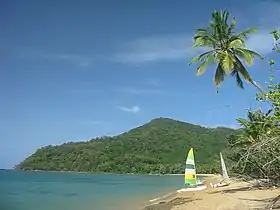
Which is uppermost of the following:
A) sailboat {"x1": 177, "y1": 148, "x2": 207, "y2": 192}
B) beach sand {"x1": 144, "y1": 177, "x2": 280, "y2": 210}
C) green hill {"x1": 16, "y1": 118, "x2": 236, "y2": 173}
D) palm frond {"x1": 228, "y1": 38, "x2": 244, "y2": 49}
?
green hill {"x1": 16, "y1": 118, "x2": 236, "y2": 173}

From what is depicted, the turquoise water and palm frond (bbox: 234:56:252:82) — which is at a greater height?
palm frond (bbox: 234:56:252:82)

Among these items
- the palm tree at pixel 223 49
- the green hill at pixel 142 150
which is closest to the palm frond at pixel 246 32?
the palm tree at pixel 223 49

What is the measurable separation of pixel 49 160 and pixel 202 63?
148 metres

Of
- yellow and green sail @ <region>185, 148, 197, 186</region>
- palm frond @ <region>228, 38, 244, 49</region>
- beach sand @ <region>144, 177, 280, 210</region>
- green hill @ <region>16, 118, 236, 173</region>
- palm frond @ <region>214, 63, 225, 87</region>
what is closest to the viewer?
beach sand @ <region>144, 177, 280, 210</region>

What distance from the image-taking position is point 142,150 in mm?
139375

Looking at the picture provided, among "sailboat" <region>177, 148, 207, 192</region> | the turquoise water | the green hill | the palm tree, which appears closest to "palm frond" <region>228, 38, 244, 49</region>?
the palm tree

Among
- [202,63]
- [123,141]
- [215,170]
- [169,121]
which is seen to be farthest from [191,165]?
[169,121]

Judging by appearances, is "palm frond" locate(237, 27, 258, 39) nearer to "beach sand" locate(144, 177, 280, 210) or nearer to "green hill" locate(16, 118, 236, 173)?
"beach sand" locate(144, 177, 280, 210)

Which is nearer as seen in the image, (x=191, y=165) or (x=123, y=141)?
(x=191, y=165)

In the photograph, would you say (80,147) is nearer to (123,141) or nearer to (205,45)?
(123,141)

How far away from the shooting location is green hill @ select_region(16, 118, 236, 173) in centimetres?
12950

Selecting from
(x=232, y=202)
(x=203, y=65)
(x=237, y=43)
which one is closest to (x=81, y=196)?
(x=232, y=202)

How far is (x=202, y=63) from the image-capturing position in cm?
1975

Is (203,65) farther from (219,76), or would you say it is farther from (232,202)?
(232,202)
